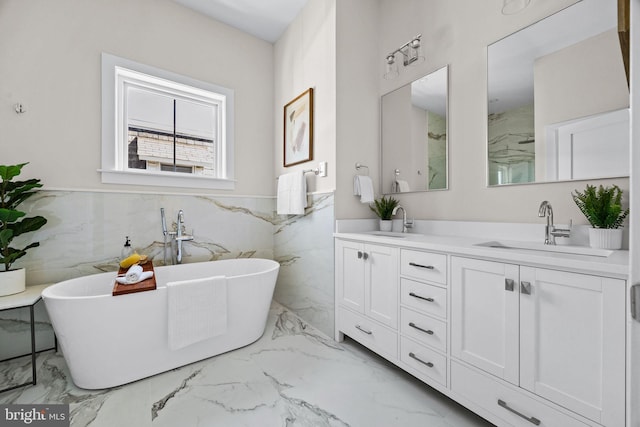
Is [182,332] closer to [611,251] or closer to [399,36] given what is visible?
[611,251]

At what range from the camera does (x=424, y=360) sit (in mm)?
1525

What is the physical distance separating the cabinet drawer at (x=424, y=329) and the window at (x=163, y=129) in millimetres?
2082

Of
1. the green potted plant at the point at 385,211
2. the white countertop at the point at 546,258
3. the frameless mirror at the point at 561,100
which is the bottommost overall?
the white countertop at the point at 546,258

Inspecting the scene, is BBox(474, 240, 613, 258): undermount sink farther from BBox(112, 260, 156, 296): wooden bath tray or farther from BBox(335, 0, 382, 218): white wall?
BBox(112, 260, 156, 296): wooden bath tray

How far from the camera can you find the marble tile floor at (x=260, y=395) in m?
1.36

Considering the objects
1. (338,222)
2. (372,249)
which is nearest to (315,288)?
(338,222)

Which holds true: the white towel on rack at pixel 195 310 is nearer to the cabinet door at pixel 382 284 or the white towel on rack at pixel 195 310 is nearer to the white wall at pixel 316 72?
the cabinet door at pixel 382 284

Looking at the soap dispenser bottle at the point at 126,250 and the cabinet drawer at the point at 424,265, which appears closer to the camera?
the cabinet drawer at the point at 424,265

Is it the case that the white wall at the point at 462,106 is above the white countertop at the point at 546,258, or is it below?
above

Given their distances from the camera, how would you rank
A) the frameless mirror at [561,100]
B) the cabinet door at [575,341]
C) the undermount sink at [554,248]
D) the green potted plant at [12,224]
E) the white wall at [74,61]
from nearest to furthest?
the cabinet door at [575,341] → the undermount sink at [554,248] → the frameless mirror at [561,100] → the green potted plant at [12,224] → the white wall at [74,61]

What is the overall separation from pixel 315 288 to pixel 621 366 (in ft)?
5.99

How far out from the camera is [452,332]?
4.55 ft

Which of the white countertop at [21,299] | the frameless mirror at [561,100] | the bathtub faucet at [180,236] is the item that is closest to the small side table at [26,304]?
the white countertop at [21,299]

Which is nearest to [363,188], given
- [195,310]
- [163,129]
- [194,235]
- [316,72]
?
[316,72]
